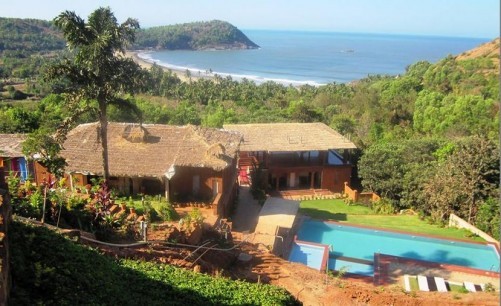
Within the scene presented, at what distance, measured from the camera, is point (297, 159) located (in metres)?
28.0

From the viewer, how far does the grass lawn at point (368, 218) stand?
20672 mm

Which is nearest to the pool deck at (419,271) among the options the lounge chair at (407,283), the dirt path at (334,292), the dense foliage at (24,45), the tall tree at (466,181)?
the lounge chair at (407,283)

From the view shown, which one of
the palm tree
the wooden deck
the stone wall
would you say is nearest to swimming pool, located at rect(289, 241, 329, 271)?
the wooden deck

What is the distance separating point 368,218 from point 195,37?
161394mm

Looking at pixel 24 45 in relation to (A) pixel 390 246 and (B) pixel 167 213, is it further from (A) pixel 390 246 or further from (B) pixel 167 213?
(A) pixel 390 246

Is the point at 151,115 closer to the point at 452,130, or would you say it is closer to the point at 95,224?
the point at 452,130

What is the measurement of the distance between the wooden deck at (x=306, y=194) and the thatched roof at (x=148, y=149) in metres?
6.54

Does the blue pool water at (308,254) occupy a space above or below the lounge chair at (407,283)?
below

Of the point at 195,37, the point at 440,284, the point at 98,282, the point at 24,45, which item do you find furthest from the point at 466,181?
the point at 195,37

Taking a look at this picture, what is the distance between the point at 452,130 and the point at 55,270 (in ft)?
107

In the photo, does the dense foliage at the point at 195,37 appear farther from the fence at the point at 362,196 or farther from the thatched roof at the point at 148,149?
the thatched roof at the point at 148,149

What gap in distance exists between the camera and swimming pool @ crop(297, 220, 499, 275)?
58.7ft

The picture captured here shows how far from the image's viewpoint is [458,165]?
21.5 metres

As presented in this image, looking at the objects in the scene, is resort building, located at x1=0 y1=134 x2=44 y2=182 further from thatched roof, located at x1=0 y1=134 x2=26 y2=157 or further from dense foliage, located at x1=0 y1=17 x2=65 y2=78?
dense foliage, located at x1=0 y1=17 x2=65 y2=78
